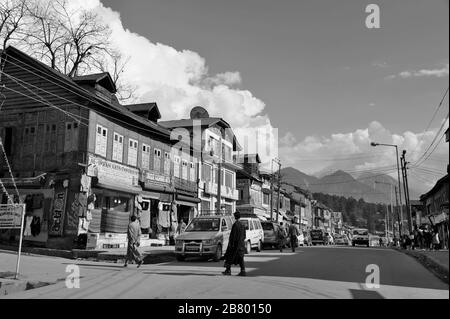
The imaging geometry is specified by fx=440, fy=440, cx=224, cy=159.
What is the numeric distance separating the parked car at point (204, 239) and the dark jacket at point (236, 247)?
467 cm

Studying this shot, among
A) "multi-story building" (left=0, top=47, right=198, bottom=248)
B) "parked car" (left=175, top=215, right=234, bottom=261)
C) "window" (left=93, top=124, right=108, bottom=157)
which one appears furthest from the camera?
"window" (left=93, top=124, right=108, bottom=157)

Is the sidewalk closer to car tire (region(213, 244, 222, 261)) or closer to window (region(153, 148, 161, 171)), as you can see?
car tire (region(213, 244, 222, 261))

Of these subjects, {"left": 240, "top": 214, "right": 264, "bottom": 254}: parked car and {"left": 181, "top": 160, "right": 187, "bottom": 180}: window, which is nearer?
{"left": 240, "top": 214, "right": 264, "bottom": 254}: parked car

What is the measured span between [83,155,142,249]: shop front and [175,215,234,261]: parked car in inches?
279

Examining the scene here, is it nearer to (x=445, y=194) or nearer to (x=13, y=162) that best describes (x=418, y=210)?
(x=445, y=194)

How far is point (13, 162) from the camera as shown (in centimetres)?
2558

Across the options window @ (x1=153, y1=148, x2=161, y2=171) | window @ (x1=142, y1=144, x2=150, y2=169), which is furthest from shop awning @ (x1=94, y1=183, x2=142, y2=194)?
window @ (x1=153, y1=148, x2=161, y2=171)

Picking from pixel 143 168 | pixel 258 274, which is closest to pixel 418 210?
pixel 143 168

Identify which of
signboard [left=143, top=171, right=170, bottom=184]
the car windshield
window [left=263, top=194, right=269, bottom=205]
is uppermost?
window [left=263, top=194, right=269, bottom=205]

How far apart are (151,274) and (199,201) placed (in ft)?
81.0

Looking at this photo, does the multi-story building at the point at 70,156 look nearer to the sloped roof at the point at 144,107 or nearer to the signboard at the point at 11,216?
the sloped roof at the point at 144,107

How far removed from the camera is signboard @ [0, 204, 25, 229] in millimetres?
12695

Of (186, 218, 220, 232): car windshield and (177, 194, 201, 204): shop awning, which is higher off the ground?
(177, 194, 201, 204): shop awning
